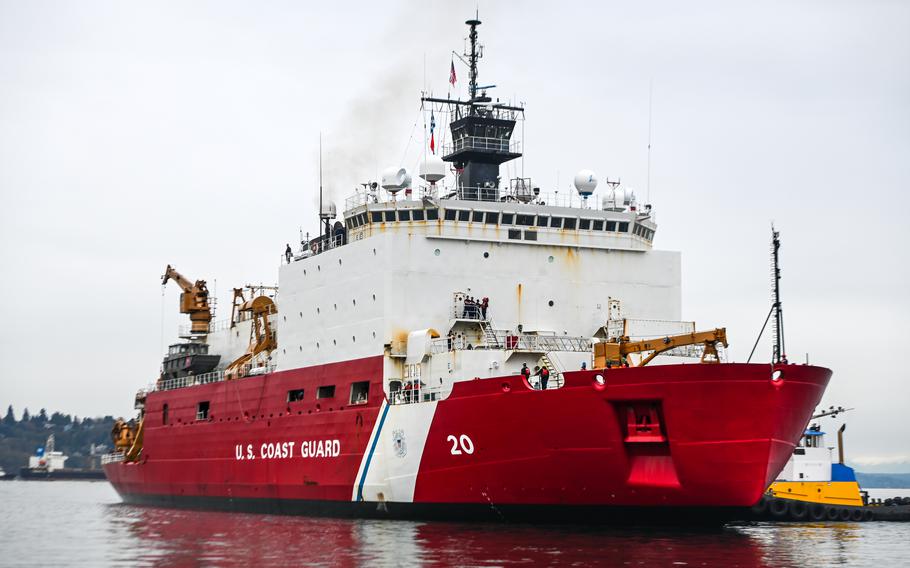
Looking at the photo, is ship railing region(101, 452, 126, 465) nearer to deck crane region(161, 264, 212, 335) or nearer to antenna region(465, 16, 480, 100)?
deck crane region(161, 264, 212, 335)

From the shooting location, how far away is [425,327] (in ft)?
104

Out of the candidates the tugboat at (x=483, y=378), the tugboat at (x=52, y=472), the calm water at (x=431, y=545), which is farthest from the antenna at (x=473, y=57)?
the tugboat at (x=52, y=472)

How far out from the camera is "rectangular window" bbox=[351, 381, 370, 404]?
105 feet

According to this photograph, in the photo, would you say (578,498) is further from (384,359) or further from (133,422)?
(133,422)

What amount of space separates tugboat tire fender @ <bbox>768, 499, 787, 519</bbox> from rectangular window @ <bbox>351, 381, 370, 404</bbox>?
11425mm

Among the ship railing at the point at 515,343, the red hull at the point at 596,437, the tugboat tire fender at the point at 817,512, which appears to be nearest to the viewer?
the red hull at the point at 596,437

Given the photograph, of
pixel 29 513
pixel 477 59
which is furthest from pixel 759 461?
pixel 29 513

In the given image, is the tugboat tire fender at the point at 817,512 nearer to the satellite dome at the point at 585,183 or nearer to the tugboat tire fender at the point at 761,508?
the tugboat tire fender at the point at 761,508

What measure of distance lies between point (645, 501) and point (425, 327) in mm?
7903

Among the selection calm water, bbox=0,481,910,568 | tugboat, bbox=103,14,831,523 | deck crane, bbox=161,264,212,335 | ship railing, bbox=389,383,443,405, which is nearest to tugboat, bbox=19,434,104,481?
deck crane, bbox=161,264,212,335

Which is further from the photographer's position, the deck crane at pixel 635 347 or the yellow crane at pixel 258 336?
the yellow crane at pixel 258 336

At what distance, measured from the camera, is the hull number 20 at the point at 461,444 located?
28.3 meters

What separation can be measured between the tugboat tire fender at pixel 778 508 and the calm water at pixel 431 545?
1.63m

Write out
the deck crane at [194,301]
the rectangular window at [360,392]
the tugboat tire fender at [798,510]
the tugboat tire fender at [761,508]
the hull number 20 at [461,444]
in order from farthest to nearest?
the deck crane at [194,301]
the tugboat tire fender at [798,510]
the tugboat tire fender at [761,508]
the rectangular window at [360,392]
the hull number 20 at [461,444]
